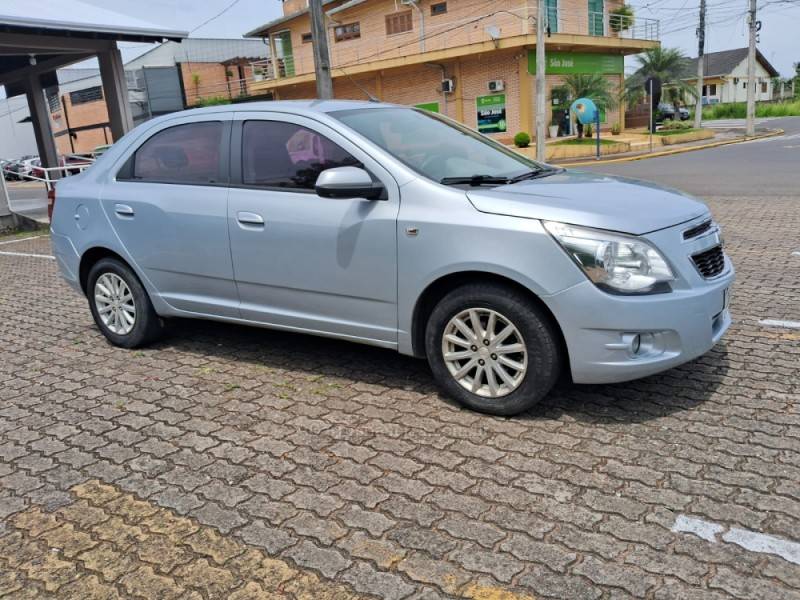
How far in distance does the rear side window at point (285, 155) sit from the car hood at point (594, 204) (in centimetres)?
96

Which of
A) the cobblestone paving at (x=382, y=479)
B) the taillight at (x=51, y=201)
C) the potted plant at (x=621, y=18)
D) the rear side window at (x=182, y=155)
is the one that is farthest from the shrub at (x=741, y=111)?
the rear side window at (x=182, y=155)

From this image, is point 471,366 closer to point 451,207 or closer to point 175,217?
point 451,207

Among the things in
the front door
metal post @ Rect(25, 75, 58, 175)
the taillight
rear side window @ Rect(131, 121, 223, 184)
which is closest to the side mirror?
the front door

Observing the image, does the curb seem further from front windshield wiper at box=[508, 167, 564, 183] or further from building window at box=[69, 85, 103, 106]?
building window at box=[69, 85, 103, 106]

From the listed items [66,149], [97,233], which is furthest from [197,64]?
[97,233]

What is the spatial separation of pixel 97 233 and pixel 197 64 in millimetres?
47952

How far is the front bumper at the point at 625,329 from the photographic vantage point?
140 inches

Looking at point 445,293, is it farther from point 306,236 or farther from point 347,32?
point 347,32

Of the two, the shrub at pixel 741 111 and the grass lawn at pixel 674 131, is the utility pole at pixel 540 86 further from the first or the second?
the shrub at pixel 741 111

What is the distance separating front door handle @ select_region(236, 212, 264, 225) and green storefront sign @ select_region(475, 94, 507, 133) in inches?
1103

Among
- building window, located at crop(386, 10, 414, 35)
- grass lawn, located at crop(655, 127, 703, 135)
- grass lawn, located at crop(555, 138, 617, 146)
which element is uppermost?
building window, located at crop(386, 10, 414, 35)

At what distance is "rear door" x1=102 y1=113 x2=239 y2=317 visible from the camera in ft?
15.7

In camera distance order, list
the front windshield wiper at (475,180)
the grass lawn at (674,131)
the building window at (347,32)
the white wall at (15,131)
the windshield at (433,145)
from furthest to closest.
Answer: the white wall at (15,131) < the building window at (347,32) < the grass lawn at (674,131) < the windshield at (433,145) < the front windshield wiper at (475,180)

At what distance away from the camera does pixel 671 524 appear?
2.90 m
